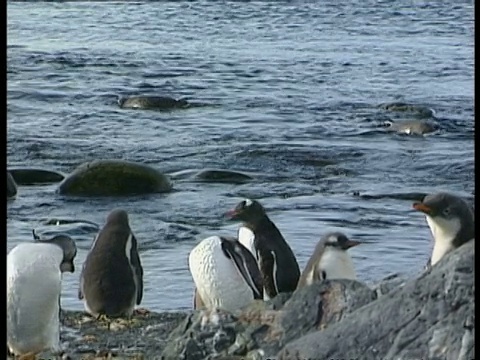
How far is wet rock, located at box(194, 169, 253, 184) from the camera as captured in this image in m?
12.3

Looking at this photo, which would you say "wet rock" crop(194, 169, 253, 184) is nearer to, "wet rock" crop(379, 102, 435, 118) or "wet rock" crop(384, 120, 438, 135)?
"wet rock" crop(384, 120, 438, 135)

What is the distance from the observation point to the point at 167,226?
10.4 metres

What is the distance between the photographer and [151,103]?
17.2m

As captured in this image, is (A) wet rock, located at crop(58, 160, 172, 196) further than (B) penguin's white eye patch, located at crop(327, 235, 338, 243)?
Yes

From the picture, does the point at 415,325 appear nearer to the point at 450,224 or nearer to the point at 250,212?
the point at 450,224

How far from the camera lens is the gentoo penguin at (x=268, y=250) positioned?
8.09 meters

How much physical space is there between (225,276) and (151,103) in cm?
983

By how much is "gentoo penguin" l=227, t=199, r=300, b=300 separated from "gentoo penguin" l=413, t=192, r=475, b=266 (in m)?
1.15

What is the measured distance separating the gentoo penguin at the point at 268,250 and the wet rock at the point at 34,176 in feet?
13.0

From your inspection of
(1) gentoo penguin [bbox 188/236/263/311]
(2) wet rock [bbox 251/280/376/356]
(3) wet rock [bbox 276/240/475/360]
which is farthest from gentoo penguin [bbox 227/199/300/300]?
(3) wet rock [bbox 276/240/475/360]

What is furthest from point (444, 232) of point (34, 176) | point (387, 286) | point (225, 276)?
Result: point (34, 176)

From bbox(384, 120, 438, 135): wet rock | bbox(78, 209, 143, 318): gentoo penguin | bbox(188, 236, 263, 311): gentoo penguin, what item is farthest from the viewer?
bbox(384, 120, 438, 135): wet rock

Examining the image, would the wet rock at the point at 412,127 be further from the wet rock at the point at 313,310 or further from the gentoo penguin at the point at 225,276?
the wet rock at the point at 313,310

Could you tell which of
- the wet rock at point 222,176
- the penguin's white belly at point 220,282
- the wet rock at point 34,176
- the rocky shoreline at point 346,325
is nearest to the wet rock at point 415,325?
the rocky shoreline at point 346,325
